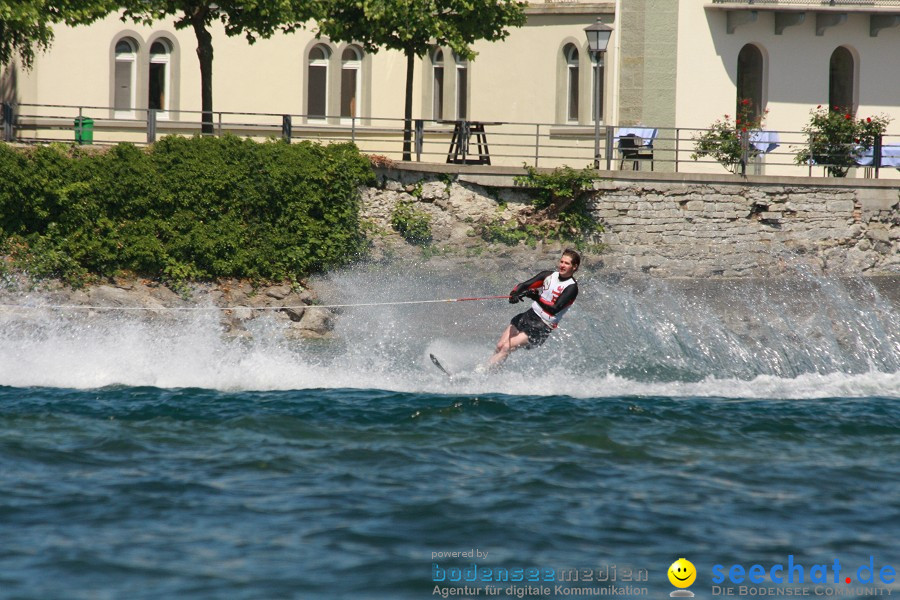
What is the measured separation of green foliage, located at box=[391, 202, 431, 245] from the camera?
907 inches

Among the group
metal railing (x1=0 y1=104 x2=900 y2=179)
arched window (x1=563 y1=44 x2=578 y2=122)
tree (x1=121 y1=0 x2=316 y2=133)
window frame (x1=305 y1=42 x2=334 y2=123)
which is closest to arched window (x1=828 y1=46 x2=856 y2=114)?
metal railing (x1=0 y1=104 x2=900 y2=179)

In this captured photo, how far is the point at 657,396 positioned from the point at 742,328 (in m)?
9.96

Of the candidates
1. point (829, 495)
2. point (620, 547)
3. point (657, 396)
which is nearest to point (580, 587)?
point (620, 547)

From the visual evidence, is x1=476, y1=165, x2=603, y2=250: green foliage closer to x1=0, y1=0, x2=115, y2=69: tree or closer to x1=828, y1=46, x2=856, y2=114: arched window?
x1=828, y1=46, x2=856, y2=114: arched window

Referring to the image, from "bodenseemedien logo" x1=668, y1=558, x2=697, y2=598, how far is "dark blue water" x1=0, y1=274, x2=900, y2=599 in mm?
72

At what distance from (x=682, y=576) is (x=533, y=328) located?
6512 millimetres

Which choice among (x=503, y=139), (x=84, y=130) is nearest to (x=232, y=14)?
(x=84, y=130)

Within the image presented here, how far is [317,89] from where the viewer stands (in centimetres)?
2770

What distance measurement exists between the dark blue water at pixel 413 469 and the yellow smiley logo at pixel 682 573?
75mm

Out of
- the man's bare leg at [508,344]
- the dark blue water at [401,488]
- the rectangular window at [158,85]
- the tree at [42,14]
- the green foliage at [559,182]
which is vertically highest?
the tree at [42,14]

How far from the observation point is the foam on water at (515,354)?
14.2 m

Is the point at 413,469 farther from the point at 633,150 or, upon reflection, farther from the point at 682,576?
the point at 633,150

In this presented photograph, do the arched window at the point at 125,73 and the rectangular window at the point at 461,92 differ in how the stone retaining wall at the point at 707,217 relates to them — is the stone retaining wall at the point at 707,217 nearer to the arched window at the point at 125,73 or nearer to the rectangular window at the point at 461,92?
the rectangular window at the point at 461,92

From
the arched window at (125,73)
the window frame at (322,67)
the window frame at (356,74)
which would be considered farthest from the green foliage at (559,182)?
the arched window at (125,73)
